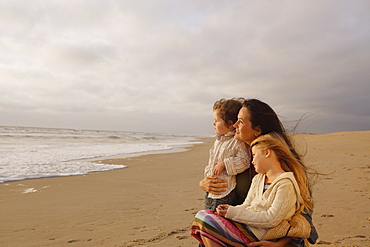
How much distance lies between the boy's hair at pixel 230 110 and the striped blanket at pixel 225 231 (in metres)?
0.97

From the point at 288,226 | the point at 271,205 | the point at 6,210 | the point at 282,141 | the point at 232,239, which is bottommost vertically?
the point at 6,210

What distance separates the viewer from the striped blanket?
1.86 metres

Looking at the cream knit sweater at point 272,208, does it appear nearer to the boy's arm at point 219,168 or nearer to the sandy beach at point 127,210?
the boy's arm at point 219,168

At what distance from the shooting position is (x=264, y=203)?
1857 millimetres

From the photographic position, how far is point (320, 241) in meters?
3.39

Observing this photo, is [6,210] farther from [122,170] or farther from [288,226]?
[288,226]

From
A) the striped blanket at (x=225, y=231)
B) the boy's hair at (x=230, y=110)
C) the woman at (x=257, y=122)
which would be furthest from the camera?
the boy's hair at (x=230, y=110)

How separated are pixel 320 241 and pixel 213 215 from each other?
2242 mm

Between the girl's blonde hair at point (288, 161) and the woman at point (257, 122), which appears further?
the woman at point (257, 122)

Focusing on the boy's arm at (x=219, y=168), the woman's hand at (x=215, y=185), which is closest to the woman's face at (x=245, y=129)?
the boy's arm at (x=219, y=168)

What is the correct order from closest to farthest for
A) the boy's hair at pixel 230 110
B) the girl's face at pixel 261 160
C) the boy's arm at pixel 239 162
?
the girl's face at pixel 261 160 < the boy's arm at pixel 239 162 < the boy's hair at pixel 230 110

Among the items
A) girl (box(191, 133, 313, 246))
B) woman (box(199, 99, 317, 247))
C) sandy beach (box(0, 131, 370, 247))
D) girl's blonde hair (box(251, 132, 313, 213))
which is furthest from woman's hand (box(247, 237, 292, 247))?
sandy beach (box(0, 131, 370, 247))

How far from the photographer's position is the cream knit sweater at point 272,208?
1.76 meters

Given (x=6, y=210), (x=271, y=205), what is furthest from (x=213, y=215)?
(x=6, y=210)
